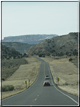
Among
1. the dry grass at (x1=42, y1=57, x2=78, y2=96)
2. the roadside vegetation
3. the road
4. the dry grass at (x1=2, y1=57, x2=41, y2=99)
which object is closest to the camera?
the road

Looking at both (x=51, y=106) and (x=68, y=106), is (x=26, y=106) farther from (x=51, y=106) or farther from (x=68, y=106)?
(x=68, y=106)

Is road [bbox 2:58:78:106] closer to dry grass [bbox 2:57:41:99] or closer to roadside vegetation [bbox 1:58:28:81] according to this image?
dry grass [bbox 2:57:41:99]

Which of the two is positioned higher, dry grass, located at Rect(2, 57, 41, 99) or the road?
the road

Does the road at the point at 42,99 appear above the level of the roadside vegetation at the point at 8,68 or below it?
above

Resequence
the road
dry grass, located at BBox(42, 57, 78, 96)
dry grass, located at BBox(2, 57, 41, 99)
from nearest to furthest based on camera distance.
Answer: the road < dry grass, located at BBox(42, 57, 78, 96) < dry grass, located at BBox(2, 57, 41, 99)

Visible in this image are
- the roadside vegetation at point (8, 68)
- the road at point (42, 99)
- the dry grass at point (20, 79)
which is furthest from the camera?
the roadside vegetation at point (8, 68)

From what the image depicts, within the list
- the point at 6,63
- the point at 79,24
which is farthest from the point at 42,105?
the point at 6,63

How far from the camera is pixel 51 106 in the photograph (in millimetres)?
12234

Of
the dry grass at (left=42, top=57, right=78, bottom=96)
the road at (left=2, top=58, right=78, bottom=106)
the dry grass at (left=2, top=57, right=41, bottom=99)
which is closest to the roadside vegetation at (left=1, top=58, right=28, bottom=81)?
the dry grass at (left=2, top=57, right=41, bottom=99)

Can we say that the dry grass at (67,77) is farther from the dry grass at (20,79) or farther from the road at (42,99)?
the dry grass at (20,79)

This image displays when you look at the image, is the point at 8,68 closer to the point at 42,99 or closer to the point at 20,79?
the point at 20,79

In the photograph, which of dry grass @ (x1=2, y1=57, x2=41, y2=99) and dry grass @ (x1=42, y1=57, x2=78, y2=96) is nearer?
dry grass @ (x1=42, y1=57, x2=78, y2=96)

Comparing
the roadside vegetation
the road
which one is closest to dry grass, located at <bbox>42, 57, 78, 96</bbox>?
the road

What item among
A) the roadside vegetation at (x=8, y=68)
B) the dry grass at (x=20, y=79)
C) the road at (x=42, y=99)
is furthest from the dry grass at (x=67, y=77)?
the roadside vegetation at (x=8, y=68)
